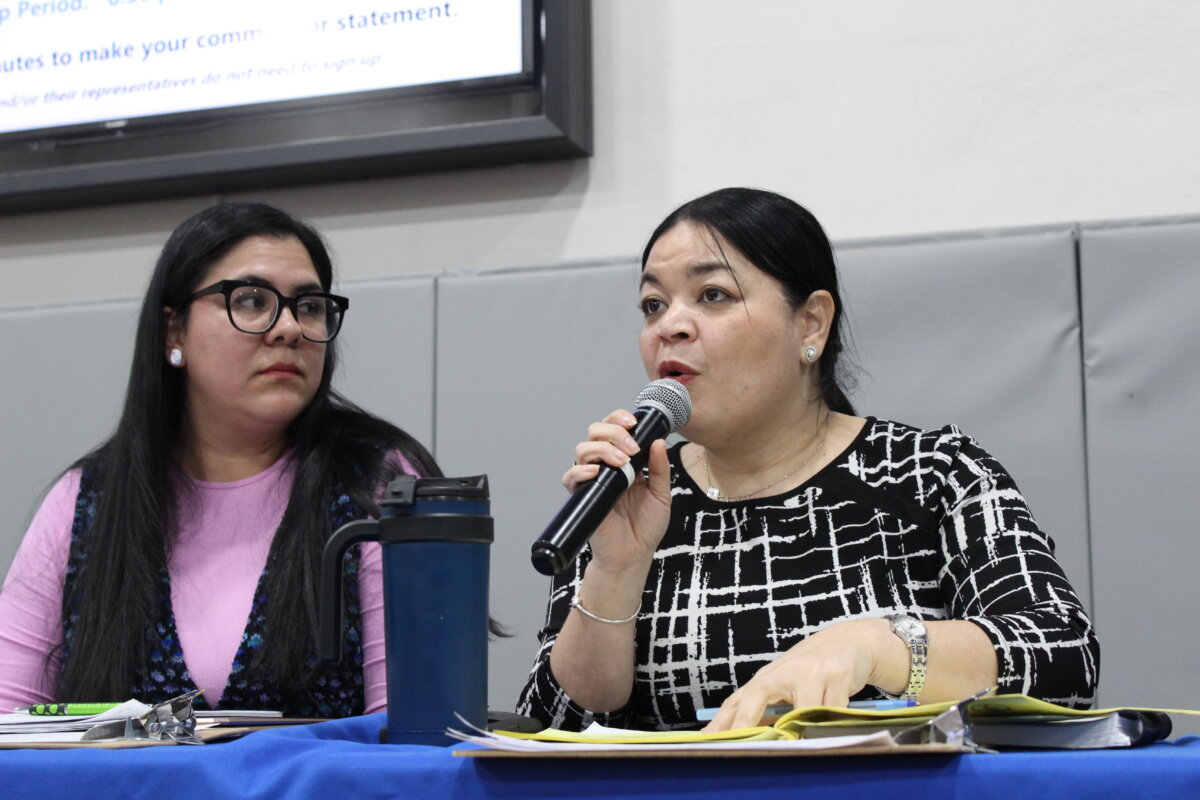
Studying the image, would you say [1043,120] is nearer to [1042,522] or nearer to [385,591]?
[1042,522]

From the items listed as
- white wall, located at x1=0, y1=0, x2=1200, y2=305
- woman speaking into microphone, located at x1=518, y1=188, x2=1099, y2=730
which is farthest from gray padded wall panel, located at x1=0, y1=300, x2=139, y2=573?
woman speaking into microphone, located at x1=518, y1=188, x2=1099, y2=730

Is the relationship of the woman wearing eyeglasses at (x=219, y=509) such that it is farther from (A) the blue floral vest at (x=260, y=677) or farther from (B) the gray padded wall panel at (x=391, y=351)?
(B) the gray padded wall panel at (x=391, y=351)

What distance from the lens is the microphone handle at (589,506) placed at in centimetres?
84

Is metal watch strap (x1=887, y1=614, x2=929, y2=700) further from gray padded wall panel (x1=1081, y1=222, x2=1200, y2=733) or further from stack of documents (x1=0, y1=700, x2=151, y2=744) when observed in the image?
gray padded wall panel (x1=1081, y1=222, x2=1200, y2=733)

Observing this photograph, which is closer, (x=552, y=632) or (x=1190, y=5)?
(x=552, y=632)

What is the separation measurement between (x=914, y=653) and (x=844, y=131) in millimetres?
1234

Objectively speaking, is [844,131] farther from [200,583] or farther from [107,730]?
[107,730]

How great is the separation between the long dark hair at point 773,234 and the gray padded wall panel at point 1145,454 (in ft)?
1.79

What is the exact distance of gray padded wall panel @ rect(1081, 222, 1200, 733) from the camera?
1.69 meters

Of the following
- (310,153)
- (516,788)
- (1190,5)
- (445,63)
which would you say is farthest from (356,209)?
(516,788)

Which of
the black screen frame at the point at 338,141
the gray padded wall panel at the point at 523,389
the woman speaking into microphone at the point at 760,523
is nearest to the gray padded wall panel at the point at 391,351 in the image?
the gray padded wall panel at the point at 523,389

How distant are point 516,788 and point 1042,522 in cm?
128

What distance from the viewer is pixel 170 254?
65.1 inches

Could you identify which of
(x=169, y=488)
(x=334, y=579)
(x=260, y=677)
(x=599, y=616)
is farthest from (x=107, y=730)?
(x=169, y=488)
